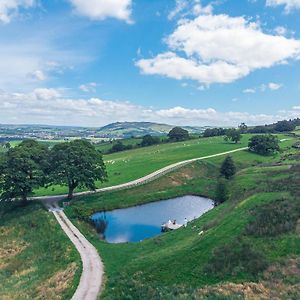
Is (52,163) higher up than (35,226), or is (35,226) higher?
(52,163)

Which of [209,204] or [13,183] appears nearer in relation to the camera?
[13,183]

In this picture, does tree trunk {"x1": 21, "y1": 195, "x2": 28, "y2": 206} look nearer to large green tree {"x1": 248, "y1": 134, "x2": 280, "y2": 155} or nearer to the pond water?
the pond water

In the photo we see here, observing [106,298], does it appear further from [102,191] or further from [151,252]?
[102,191]

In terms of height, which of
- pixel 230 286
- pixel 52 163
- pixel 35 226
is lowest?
pixel 35 226

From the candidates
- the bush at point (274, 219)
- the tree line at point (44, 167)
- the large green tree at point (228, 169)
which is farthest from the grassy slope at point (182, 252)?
the large green tree at point (228, 169)

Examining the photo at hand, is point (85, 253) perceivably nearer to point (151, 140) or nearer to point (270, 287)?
point (270, 287)

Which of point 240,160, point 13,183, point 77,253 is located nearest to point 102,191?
point 13,183
